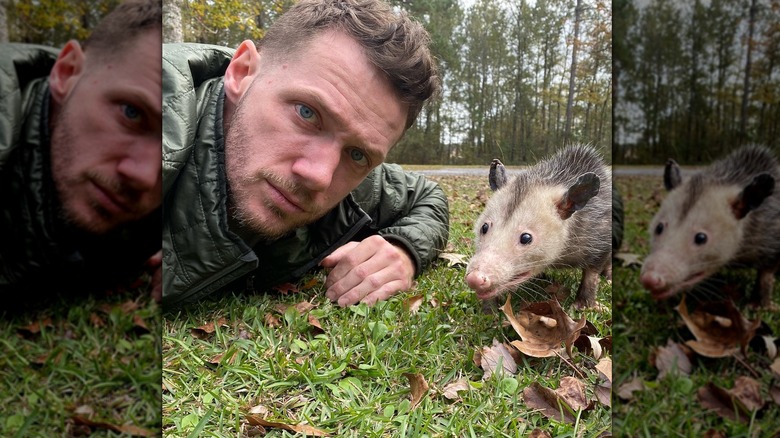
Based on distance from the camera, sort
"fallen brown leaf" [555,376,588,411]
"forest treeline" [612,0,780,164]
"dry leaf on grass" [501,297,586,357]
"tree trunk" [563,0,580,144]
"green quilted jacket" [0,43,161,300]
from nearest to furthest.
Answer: "green quilted jacket" [0,43,161,300]
"forest treeline" [612,0,780,164]
"fallen brown leaf" [555,376,588,411]
"dry leaf on grass" [501,297,586,357]
"tree trunk" [563,0,580,144]

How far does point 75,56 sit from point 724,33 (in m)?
1.16

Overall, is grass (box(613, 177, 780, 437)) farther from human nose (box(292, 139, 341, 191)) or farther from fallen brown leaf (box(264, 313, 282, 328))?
fallen brown leaf (box(264, 313, 282, 328))

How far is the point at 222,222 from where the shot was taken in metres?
1.53

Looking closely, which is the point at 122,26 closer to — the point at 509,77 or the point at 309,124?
the point at 309,124

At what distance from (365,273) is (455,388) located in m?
0.46

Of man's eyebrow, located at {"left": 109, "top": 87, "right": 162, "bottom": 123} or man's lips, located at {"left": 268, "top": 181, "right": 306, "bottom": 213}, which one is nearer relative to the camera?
man's eyebrow, located at {"left": 109, "top": 87, "right": 162, "bottom": 123}

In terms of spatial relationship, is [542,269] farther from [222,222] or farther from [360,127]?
[222,222]

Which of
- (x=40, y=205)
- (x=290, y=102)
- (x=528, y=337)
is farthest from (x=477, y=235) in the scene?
(x=40, y=205)

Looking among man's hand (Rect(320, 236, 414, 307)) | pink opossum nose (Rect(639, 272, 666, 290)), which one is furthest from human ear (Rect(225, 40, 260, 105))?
pink opossum nose (Rect(639, 272, 666, 290))

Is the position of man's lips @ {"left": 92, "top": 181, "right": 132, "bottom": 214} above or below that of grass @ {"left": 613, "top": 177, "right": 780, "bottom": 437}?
above

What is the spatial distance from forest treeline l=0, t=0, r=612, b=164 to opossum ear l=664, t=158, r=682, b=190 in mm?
568

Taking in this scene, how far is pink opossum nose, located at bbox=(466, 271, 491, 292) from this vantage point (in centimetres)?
152

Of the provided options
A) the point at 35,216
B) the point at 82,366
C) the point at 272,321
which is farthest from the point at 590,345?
the point at 35,216

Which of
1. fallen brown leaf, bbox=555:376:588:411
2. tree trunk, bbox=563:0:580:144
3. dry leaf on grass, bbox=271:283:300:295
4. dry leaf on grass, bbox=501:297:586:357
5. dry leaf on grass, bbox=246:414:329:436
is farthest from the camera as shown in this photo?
dry leaf on grass, bbox=271:283:300:295
